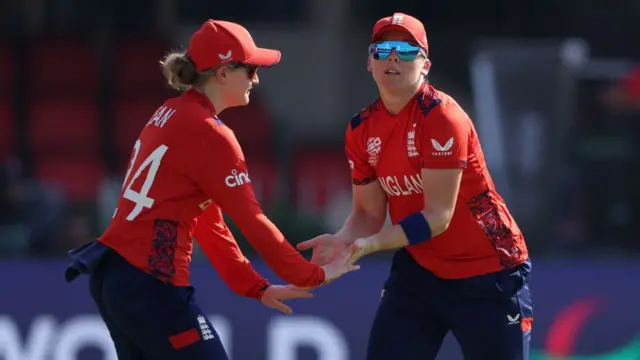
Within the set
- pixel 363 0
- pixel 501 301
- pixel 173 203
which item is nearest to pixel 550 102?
pixel 363 0

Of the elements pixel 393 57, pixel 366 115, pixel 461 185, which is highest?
pixel 393 57

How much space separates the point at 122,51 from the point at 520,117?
3117 millimetres

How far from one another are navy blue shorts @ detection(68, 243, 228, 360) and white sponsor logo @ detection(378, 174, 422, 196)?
0.93 metres

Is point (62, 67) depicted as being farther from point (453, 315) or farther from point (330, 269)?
point (453, 315)

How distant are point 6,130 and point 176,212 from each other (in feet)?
17.3

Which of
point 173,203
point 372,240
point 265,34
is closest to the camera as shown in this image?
point 173,203

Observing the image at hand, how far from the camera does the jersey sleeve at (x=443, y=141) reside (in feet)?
14.9

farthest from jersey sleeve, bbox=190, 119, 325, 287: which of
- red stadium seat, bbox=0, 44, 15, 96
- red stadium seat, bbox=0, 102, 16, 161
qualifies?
red stadium seat, bbox=0, 44, 15, 96

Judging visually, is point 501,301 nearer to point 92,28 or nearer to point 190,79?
point 190,79

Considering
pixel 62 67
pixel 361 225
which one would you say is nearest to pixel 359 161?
pixel 361 225

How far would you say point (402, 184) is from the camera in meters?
4.74

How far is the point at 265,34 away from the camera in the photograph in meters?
9.45

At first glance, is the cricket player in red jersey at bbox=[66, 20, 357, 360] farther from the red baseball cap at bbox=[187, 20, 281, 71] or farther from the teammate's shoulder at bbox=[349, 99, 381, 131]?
the teammate's shoulder at bbox=[349, 99, 381, 131]

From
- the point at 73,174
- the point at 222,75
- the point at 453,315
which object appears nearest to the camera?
the point at 222,75
